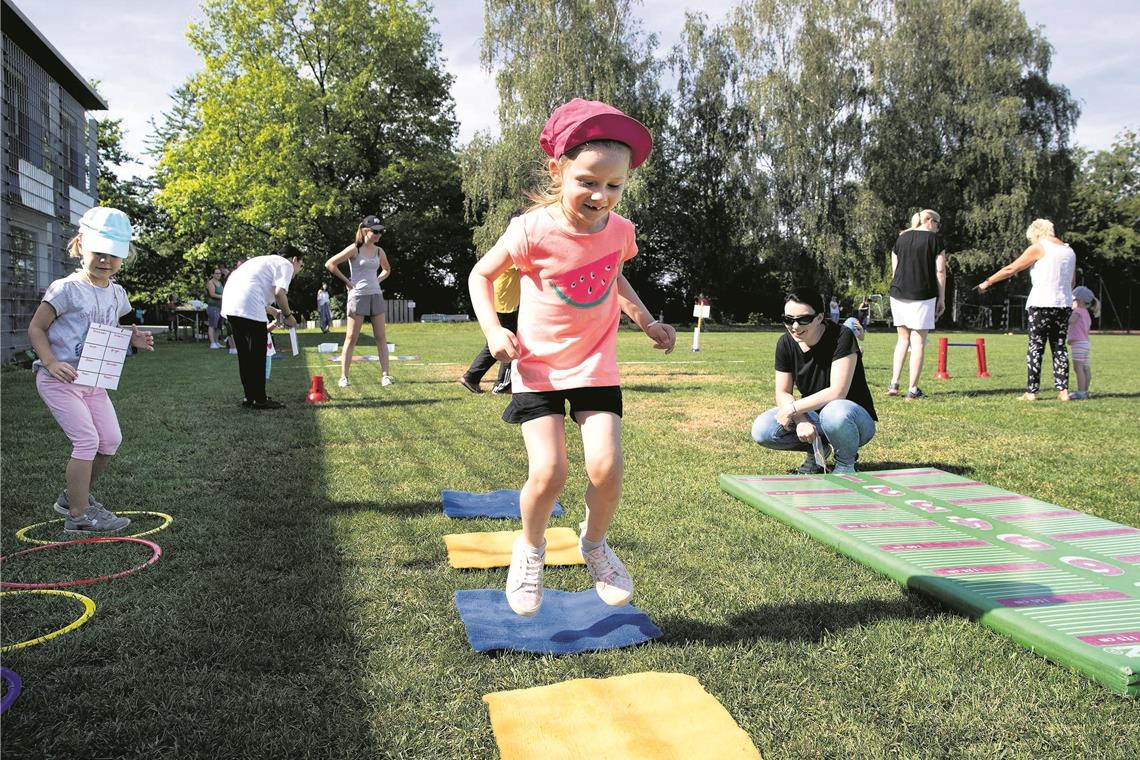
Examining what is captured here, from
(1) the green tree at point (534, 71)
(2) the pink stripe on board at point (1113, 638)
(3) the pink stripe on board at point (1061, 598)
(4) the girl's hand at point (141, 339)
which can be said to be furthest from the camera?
(1) the green tree at point (534, 71)

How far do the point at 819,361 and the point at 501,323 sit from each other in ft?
8.58

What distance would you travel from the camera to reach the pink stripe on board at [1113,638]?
257 cm

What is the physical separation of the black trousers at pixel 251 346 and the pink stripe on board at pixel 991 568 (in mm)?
6972

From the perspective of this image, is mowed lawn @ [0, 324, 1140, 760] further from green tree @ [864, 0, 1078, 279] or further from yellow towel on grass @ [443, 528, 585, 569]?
green tree @ [864, 0, 1078, 279]

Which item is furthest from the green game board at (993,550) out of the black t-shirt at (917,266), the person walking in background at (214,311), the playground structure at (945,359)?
the person walking in background at (214,311)

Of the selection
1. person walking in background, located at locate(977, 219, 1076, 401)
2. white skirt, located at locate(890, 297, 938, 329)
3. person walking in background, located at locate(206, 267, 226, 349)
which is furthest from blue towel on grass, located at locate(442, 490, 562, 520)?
person walking in background, located at locate(206, 267, 226, 349)

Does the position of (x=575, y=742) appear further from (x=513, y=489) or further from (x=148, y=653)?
(x=513, y=489)

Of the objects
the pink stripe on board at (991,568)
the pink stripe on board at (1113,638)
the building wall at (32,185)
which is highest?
the building wall at (32,185)

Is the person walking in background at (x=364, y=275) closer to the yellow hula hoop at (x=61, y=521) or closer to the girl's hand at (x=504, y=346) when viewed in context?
the yellow hula hoop at (x=61, y=521)

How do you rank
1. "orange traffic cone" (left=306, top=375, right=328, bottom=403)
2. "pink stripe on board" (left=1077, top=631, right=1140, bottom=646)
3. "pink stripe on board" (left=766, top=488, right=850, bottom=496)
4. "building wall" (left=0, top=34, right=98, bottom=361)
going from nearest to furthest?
"pink stripe on board" (left=1077, top=631, right=1140, bottom=646), "pink stripe on board" (left=766, top=488, right=850, bottom=496), "orange traffic cone" (left=306, top=375, right=328, bottom=403), "building wall" (left=0, top=34, right=98, bottom=361)

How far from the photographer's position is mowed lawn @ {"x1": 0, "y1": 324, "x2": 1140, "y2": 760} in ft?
7.15

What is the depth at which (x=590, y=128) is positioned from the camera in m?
2.70

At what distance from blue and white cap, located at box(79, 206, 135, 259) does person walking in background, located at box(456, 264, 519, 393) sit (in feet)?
6.10

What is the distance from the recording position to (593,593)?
318 cm
